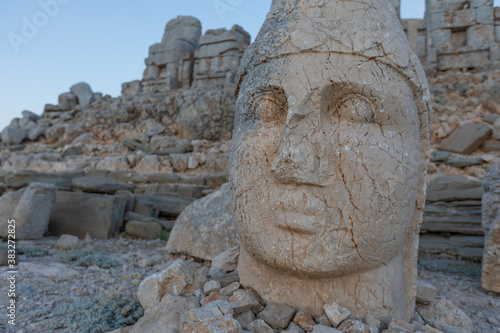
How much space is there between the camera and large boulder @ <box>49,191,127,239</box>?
17.0 ft

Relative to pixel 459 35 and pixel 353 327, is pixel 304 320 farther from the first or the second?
pixel 459 35

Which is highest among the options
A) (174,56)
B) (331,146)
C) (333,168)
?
(174,56)

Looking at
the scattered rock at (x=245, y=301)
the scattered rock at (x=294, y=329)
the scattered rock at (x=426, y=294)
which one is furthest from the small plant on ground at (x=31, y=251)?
the scattered rock at (x=426, y=294)

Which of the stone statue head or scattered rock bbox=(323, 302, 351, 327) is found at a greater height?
the stone statue head

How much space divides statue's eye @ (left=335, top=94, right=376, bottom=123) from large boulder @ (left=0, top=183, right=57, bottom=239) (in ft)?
16.1

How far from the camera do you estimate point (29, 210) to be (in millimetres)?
4773

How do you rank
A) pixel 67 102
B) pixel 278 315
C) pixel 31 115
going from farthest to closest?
pixel 67 102 → pixel 31 115 → pixel 278 315

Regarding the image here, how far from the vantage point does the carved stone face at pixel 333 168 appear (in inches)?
66.4

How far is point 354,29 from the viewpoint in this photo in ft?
5.94

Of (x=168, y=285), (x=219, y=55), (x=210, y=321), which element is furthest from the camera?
(x=219, y=55)

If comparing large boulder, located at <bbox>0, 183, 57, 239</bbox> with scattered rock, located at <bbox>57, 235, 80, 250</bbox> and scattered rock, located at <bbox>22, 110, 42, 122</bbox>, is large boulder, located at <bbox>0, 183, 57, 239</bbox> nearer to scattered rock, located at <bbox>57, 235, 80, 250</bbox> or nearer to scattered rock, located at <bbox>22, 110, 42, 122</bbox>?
scattered rock, located at <bbox>57, 235, 80, 250</bbox>

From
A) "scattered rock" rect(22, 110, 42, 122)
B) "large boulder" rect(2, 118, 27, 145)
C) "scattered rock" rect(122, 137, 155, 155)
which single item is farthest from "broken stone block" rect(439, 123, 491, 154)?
"scattered rock" rect(22, 110, 42, 122)

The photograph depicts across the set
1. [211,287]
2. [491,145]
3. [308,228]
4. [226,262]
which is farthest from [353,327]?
[491,145]

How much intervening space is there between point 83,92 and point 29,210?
1373cm
